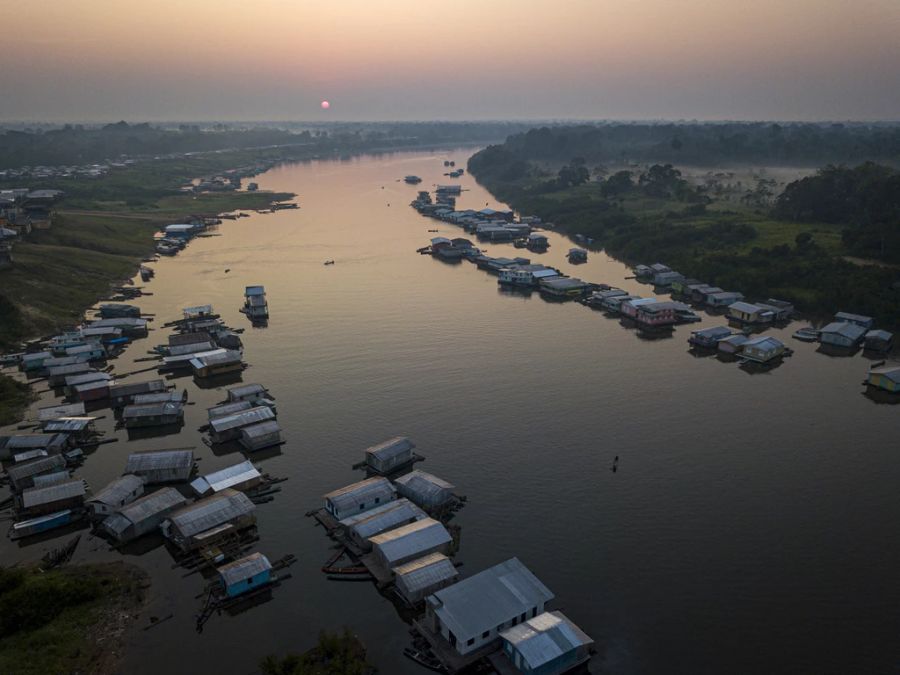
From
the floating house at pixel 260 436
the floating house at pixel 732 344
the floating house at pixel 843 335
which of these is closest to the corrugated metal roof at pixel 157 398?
the floating house at pixel 260 436

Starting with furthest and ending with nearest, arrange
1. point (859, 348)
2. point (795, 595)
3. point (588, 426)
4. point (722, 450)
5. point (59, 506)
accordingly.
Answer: point (859, 348) → point (588, 426) → point (722, 450) → point (59, 506) → point (795, 595)

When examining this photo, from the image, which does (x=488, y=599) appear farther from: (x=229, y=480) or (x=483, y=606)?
(x=229, y=480)

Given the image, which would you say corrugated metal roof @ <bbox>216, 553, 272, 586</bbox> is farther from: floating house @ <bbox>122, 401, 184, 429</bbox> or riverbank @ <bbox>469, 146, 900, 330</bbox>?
riverbank @ <bbox>469, 146, 900, 330</bbox>

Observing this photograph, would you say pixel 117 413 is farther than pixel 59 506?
Yes

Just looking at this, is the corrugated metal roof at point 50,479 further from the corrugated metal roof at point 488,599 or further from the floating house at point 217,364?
the corrugated metal roof at point 488,599

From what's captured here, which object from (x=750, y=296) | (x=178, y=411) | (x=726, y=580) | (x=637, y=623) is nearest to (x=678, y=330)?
(x=750, y=296)

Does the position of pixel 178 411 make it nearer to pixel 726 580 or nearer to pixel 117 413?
pixel 117 413


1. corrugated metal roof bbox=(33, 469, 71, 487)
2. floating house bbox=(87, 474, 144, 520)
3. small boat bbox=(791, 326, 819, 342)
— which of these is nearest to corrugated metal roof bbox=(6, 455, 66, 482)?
corrugated metal roof bbox=(33, 469, 71, 487)
